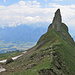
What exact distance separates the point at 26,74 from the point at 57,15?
3922 inches

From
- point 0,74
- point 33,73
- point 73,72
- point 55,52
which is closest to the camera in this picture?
point 33,73

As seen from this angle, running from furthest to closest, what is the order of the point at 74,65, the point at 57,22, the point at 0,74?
the point at 57,22 → the point at 74,65 → the point at 0,74

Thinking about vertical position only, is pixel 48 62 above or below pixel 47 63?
above

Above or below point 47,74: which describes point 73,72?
below

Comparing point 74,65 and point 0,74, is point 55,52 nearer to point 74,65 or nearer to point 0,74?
point 74,65

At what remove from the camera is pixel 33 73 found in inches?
1366

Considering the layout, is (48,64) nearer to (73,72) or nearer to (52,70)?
(52,70)

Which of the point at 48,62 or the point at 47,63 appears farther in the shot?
the point at 48,62

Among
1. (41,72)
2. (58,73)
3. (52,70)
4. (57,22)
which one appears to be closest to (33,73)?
(41,72)

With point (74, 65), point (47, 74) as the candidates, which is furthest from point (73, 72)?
point (47, 74)

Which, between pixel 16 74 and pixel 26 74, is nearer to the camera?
pixel 26 74

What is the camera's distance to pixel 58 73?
3781 centimetres

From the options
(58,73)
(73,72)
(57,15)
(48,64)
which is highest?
(57,15)

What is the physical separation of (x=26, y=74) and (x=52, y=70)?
8866 mm
